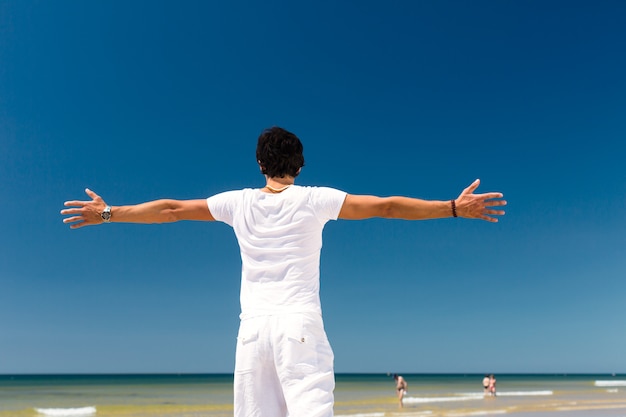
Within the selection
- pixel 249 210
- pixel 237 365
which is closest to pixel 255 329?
pixel 237 365

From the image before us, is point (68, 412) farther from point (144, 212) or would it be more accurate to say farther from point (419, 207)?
point (419, 207)

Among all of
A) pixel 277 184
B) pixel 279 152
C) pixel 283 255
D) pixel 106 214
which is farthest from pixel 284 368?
pixel 106 214

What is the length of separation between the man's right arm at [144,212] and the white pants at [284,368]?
Result: 73 cm

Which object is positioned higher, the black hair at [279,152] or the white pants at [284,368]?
the black hair at [279,152]

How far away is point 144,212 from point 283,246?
90 cm

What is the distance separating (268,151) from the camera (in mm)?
3121

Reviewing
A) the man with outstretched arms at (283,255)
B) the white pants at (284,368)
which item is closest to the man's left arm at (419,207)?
the man with outstretched arms at (283,255)

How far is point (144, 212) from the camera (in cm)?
333

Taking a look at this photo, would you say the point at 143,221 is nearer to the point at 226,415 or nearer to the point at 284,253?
the point at 284,253

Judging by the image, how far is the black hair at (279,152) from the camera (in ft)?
10.2

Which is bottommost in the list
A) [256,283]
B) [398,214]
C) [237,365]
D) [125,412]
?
[125,412]

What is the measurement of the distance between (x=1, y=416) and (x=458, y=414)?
1770 centimetres

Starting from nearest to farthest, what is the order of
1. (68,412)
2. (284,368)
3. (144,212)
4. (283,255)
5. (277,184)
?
(284,368) → (283,255) → (277,184) → (144,212) → (68,412)

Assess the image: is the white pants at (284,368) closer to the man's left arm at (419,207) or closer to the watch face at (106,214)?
the man's left arm at (419,207)
